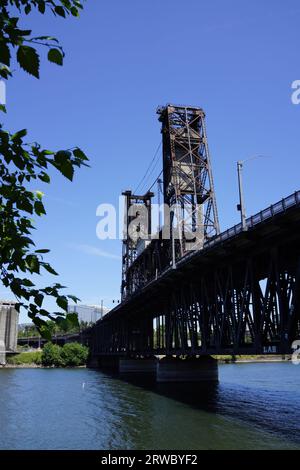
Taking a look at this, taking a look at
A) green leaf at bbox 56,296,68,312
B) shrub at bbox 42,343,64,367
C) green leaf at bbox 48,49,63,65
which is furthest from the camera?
shrub at bbox 42,343,64,367

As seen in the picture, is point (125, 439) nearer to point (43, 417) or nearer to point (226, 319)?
point (43, 417)

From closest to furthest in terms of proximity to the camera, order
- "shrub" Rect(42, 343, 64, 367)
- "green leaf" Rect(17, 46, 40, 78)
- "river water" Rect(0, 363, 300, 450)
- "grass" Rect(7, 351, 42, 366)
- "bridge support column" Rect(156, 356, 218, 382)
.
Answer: "green leaf" Rect(17, 46, 40, 78), "river water" Rect(0, 363, 300, 450), "bridge support column" Rect(156, 356, 218, 382), "shrub" Rect(42, 343, 64, 367), "grass" Rect(7, 351, 42, 366)

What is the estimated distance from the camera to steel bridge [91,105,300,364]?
34188mm

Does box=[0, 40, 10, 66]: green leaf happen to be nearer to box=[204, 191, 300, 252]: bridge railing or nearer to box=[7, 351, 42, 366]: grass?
box=[204, 191, 300, 252]: bridge railing

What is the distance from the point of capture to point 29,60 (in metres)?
4.11

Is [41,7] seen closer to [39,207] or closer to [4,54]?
[4,54]

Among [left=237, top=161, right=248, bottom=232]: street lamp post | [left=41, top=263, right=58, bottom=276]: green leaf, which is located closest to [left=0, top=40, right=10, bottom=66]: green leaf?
[left=41, top=263, right=58, bottom=276]: green leaf

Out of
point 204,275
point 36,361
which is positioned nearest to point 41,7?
point 204,275

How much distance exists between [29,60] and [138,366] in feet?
345

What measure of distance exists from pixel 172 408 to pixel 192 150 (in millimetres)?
53430

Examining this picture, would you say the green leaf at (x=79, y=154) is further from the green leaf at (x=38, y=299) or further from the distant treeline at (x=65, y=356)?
the distant treeline at (x=65, y=356)

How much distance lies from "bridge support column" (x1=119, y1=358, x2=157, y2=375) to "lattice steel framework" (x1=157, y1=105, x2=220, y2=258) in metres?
37.1

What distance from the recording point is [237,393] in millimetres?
54750

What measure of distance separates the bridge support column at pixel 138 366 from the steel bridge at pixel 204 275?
2286 mm
